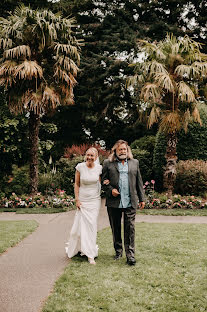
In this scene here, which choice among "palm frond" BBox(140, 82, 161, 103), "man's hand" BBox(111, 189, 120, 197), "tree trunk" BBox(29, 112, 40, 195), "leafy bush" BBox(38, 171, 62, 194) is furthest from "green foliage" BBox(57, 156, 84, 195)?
"man's hand" BBox(111, 189, 120, 197)

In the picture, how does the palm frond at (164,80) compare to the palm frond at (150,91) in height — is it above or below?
above

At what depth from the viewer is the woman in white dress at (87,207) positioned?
5074 millimetres

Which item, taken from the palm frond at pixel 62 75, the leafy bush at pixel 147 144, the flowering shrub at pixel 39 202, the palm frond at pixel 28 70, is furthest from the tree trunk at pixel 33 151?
the leafy bush at pixel 147 144

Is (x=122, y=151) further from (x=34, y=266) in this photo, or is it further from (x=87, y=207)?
(x=34, y=266)

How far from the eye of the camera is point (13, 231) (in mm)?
7199

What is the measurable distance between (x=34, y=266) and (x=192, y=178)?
7802 mm

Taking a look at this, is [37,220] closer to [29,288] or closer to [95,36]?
[29,288]

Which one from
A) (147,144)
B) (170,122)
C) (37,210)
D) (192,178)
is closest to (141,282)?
(37,210)

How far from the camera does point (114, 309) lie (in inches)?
133

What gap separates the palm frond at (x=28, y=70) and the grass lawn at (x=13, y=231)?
4743 mm

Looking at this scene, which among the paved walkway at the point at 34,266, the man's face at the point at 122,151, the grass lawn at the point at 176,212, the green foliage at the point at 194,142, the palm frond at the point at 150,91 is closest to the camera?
the paved walkway at the point at 34,266

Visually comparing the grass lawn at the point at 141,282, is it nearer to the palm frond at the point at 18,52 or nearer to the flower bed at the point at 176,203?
the flower bed at the point at 176,203

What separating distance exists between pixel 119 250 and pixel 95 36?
16.9 meters

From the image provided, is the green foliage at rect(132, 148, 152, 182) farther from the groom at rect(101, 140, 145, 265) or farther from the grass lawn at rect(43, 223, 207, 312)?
the groom at rect(101, 140, 145, 265)
